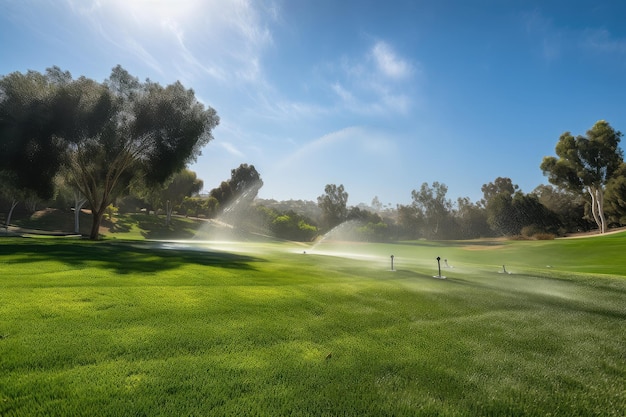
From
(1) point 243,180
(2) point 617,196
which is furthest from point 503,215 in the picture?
(1) point 243,180

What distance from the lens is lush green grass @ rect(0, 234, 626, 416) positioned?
123 inches

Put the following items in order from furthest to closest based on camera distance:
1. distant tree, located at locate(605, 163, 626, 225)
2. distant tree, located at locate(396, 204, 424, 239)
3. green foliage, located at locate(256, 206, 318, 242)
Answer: distant tree, located at locate(396, 204, 424, 239) < green foliage, located at locate(256, 206, 318, 242) < distant tree, located at locate(605, 163, 626, 225)

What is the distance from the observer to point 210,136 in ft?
101

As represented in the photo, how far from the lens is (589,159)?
47.8 metres

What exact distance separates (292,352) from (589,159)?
201 feet

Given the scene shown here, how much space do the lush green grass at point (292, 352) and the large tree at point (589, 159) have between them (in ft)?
174

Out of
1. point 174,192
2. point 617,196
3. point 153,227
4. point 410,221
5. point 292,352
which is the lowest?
point 292,352

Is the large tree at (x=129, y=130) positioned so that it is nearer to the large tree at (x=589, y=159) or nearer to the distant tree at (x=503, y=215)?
the large tree at (x=589, y=159)

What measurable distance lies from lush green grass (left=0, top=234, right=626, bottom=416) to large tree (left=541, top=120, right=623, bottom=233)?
52942mm

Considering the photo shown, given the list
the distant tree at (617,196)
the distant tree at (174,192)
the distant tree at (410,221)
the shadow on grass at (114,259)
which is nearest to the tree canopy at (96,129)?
the shadow on grass at (114,259)

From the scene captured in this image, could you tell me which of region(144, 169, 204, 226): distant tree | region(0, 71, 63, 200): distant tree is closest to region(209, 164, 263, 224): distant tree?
region(144, 169, 204, 226): distant tree

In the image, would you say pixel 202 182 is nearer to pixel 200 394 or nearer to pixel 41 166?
pixel 41 166

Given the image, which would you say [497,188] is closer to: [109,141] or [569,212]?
[569,212]

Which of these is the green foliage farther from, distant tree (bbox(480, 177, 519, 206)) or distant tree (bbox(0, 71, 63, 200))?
distant tree (bbox(480, 177, 519, 206))
